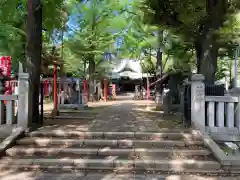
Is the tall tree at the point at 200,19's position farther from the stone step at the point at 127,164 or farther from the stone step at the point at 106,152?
the stone step at the point at 127,164

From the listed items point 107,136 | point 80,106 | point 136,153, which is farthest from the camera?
point 80,106

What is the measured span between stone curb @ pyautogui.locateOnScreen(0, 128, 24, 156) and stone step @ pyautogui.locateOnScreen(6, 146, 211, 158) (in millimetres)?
127

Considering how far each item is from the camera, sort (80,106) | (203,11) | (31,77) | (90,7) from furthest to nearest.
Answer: (90,7)
(80,106)
(203,11)
(31,77)

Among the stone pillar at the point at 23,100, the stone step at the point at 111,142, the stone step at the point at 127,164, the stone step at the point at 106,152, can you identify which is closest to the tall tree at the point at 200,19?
the stone step at the point at 111,142

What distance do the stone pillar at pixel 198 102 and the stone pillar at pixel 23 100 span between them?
182 inches

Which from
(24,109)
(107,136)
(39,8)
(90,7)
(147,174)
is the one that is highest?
(90,7)

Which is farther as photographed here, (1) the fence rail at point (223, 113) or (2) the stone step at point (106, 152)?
(1) the fence rail at point (223, 113)

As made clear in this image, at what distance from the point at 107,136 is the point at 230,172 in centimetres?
310

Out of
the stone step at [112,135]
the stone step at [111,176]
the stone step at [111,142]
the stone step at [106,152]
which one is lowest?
the stone step at [111,176]

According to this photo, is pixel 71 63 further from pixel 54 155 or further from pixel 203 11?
pixel 54 155

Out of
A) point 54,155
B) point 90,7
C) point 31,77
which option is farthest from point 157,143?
point 90,7

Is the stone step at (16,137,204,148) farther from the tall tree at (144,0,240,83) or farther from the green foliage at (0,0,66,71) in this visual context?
the green foliage at (0,0,66,71)

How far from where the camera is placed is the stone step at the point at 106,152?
623cm

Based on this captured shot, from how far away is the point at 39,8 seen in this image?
848 cm
